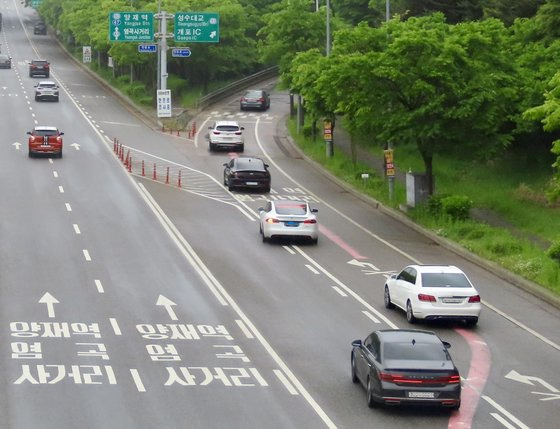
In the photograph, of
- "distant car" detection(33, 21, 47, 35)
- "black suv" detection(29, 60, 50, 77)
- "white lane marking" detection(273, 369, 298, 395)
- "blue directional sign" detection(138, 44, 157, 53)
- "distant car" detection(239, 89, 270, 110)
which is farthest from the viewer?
"distant car" detection(33, 21, 47, 35)

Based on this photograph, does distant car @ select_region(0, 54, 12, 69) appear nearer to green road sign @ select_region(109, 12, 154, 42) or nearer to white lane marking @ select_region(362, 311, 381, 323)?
green road sign @ select_region(109, 12, 154, 42)

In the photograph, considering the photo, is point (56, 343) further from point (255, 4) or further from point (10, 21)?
point (10, 21)

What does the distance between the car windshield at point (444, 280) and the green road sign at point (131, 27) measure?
1997 inches

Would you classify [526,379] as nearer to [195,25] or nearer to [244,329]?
[244,329]

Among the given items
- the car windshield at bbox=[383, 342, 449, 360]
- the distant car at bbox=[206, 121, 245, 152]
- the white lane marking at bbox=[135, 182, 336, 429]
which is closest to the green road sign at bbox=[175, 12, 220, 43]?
the distant car at bbox=[206, 121, 245, 152]

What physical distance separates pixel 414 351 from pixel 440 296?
784 centimetres

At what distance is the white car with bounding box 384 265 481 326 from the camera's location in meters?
31.8

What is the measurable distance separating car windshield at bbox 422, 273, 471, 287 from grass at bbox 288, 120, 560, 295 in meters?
5.22

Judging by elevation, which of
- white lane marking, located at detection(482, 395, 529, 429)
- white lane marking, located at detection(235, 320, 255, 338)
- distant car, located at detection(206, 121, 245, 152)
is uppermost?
distant car, located at detection(206, 121, 245, 152)

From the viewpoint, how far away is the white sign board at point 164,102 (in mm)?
79812

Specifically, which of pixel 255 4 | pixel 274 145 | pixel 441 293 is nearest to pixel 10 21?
pixel 255 4

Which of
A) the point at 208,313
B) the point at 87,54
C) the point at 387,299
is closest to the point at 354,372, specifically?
the point at 208,313

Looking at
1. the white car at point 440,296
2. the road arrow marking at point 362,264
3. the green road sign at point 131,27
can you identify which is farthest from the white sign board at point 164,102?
the white car at point 440,296

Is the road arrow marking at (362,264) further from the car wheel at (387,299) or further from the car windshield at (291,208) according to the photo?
the car wheel at (387,299)
